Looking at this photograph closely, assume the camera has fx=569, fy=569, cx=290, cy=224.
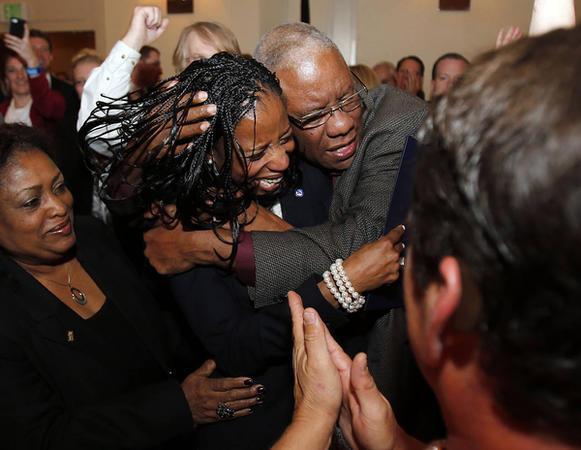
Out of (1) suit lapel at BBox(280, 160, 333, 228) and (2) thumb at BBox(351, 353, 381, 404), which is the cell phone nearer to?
(1) suit lapel at BBox(280, 160, 333, 228)

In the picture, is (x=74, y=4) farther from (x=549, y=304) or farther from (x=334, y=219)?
(x=549, y=304)

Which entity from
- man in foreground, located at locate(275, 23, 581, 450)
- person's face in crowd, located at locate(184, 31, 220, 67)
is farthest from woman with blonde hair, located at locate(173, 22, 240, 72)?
man in foreground, located at locate(275, 23, 581, 450)

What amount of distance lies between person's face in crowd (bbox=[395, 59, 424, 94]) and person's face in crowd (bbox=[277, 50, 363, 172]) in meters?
4.61

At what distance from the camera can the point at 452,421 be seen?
2.47 ft

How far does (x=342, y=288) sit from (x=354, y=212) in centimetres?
27

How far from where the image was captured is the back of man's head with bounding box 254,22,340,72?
1.70m

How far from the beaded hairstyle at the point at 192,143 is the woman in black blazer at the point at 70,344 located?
37 cm

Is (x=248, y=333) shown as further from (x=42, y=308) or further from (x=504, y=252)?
(x=504, y=252)

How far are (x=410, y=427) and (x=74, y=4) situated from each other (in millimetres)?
9135

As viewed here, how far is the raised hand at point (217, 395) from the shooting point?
1.62 metres

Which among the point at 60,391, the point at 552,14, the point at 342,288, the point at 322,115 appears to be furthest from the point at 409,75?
the point at 60,391

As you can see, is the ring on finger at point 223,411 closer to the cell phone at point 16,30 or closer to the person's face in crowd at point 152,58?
the cell phone at point 16,30

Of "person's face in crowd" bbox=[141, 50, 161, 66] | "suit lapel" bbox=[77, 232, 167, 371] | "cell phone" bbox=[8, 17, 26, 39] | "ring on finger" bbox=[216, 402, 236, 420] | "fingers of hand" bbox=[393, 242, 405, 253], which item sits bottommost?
"ring on finger" bbox=[216, 402, 236, 420]

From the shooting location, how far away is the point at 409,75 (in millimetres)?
6215
